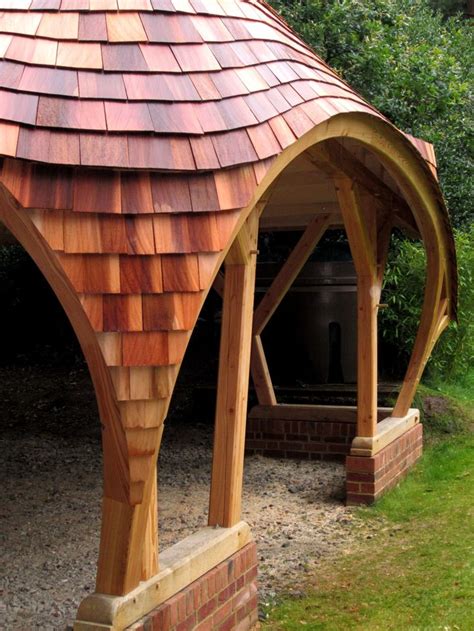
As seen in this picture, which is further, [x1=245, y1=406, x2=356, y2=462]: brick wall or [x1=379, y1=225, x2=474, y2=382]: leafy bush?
[x1=379, y1=225, x2=474, y2=382]: leafy bush

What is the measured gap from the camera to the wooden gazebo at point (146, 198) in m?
2.99

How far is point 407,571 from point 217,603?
72.0 inches

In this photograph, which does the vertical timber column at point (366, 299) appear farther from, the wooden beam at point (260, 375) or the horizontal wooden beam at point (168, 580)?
the horizontal wooden beam at point (168, 580)

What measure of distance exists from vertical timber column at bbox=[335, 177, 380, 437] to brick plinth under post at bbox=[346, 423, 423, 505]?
0.23m

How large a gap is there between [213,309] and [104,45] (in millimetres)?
9083

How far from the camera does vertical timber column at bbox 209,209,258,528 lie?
418 centimetres

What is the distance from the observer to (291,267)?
346 inches

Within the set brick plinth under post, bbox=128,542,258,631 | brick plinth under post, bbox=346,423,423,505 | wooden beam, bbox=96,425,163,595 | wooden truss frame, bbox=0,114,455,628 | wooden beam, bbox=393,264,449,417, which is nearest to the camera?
wooden truss frame, bbox=0,114,455,628

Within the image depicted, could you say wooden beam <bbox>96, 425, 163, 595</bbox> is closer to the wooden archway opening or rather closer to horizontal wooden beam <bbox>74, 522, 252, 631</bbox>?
horizontal wooden beam <bbox>74, 522, 252, 631</bbox>

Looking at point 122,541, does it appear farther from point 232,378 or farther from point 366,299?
point 366,299

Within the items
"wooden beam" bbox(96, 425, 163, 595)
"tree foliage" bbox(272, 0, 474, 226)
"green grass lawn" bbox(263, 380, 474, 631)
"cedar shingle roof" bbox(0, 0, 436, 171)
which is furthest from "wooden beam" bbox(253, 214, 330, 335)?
"wooden beam" bbox(96, 425, 163, 595)

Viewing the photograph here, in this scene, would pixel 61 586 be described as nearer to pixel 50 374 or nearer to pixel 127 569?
pixel 127 569

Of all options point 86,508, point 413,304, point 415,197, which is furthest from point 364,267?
point 413,304

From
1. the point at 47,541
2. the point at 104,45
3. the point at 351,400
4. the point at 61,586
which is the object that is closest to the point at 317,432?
the point at 351,400
